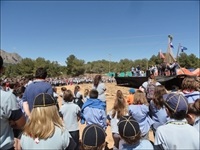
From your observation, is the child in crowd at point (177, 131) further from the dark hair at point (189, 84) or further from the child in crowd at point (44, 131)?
the dark hair at point (189, 84)

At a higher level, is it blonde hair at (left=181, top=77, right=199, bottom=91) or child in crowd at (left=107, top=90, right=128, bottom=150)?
blonde hair at (left=181, top=77, right=199, bottom=91)

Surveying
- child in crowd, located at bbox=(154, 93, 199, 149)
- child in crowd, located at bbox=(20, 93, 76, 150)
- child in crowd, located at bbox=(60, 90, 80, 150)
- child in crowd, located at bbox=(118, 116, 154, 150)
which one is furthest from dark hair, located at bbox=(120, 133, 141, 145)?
child in crowd, located at bbox=(60, 90, 80, 150)

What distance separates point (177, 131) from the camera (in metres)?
2.41

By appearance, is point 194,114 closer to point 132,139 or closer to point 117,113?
point 132,139

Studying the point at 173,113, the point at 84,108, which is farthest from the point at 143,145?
the point at 84,108

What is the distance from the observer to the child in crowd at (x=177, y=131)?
2375mm

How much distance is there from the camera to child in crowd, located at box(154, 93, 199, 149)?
2375mm

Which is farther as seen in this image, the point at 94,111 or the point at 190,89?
the point at 94,111

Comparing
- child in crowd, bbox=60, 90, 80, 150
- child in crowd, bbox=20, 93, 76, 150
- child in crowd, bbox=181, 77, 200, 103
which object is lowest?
child in crowd, bbox=60, 90, 80, 150

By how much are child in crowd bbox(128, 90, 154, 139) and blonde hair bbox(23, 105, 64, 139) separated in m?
2.56

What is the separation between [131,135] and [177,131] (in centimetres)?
48

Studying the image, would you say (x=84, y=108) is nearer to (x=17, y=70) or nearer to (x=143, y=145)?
(x=143, y=145)

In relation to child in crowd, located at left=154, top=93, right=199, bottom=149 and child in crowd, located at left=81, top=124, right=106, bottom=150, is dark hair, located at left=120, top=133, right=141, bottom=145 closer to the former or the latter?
child in crowd, located at left=154, top=93, right=199, bottom=149

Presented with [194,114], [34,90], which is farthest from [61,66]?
[194,114]
